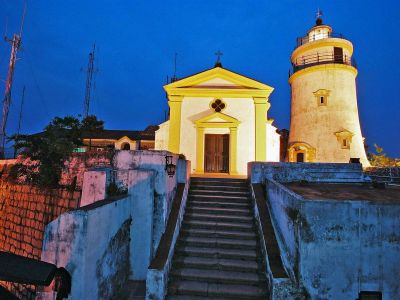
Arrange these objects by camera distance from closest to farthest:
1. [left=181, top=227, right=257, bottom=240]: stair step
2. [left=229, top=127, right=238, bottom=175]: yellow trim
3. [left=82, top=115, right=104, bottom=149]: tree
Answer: [left=181, top=227, right=257, bottom=240]: stair step, [left=82, top=115, right=104, bottom=149]: tree, [left=229, top=127, right=238, bottom=175]: yellow trim

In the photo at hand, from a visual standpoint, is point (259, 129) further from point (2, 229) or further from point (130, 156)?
point (2, 229)

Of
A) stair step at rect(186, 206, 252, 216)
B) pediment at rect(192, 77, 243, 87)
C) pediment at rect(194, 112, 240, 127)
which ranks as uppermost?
pediment at rect(192, 77, 243, 87)

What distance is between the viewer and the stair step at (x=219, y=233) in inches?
277

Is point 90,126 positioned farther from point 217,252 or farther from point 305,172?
point 305,172

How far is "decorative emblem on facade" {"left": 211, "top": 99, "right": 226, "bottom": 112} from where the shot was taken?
14.4 m

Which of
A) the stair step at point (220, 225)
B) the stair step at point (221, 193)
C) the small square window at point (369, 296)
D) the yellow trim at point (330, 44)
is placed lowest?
the small square window at point (369, 296)

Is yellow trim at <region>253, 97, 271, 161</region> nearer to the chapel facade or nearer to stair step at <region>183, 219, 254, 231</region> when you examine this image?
the chapel facade

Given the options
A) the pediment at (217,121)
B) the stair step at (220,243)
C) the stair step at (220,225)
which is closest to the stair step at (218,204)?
the stair step at (220,225)

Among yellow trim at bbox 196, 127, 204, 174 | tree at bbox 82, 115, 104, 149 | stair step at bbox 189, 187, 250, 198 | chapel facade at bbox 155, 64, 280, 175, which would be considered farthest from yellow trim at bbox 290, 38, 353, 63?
tree at bbox 82, 115, 104, 149

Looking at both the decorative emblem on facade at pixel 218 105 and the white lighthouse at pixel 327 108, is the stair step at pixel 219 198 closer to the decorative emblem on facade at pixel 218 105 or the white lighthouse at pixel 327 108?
the decorative emblem on facade at pixel 218 105

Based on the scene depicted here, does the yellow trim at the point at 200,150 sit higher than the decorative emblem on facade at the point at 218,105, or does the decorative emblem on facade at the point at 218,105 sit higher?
the decorative emblem on facade at the point at 218,105

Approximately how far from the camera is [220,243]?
6.80 m

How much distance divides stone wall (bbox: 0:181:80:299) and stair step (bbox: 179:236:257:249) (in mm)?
4038

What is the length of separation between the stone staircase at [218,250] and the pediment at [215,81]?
7490 millimetres
